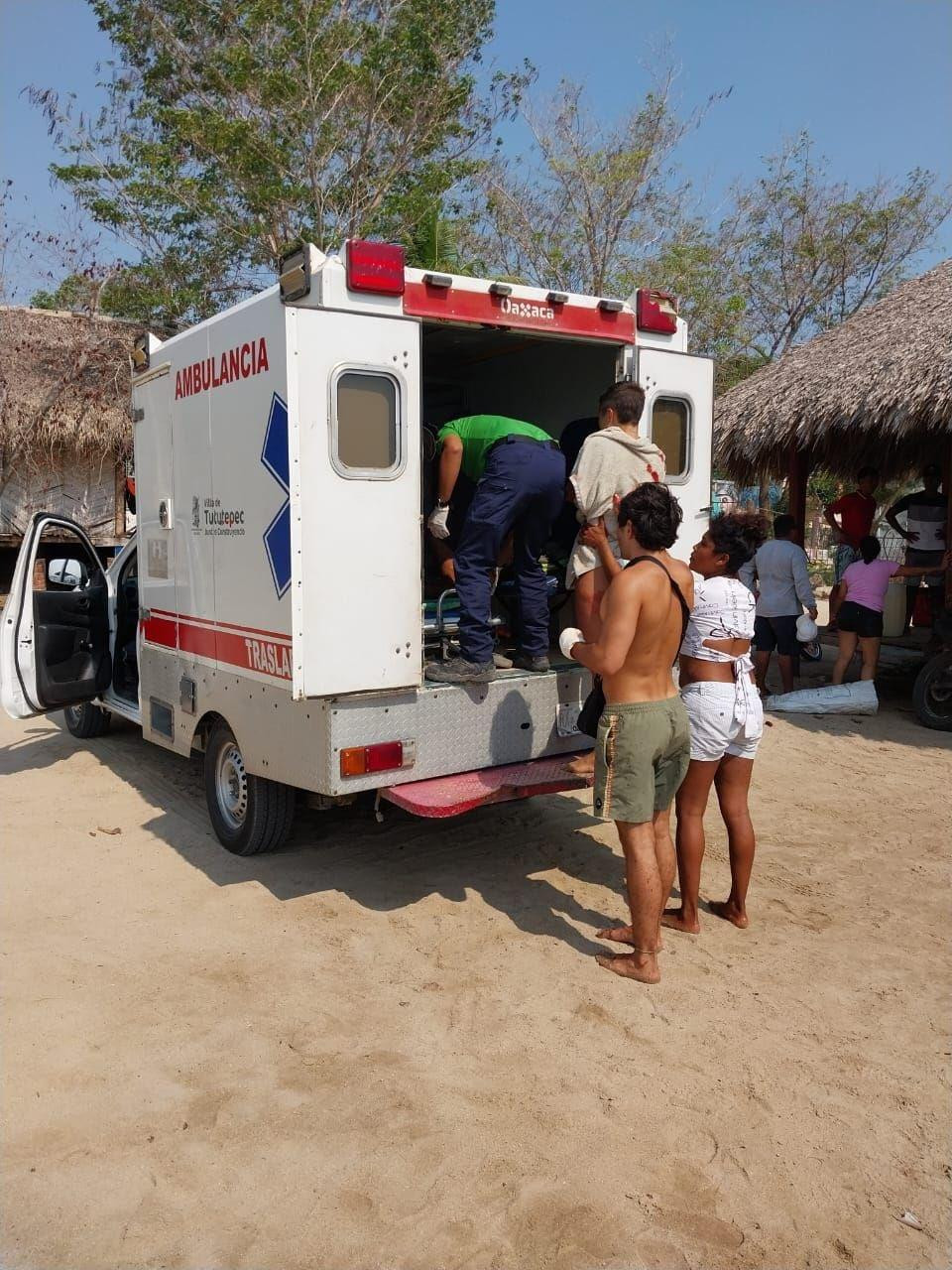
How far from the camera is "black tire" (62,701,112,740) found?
782cm

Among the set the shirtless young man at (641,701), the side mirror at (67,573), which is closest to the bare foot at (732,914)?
the shirtless young man at (641,701)

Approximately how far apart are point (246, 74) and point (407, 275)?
12.3m

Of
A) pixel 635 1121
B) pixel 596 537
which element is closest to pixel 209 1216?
pixel 635 1121

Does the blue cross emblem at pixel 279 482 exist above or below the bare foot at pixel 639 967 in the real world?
above

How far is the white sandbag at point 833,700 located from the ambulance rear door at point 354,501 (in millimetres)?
5526

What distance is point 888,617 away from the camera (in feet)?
35.2

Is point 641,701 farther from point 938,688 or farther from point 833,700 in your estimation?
point 938,688

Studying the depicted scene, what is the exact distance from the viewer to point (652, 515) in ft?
12.7

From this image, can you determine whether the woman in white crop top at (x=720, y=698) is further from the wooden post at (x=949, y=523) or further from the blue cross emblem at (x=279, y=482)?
the wooden post at (x=949, y=523)

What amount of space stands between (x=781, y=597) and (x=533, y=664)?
4.99 metres

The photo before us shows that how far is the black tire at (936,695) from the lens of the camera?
8586mm

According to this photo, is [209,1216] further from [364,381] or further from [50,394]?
[50,394]

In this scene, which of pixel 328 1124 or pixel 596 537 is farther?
pixel 596 537

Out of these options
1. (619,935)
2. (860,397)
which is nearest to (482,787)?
(619,935)
